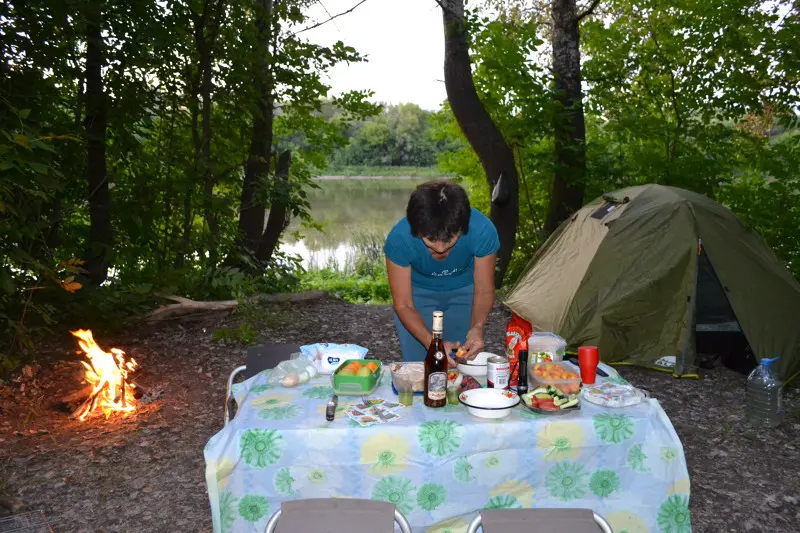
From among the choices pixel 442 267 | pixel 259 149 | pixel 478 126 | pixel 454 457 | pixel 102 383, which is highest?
pixel 478 126

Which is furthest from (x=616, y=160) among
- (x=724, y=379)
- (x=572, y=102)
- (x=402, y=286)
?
(x=402, y=286)

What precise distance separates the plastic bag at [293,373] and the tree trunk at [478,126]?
18.6ft

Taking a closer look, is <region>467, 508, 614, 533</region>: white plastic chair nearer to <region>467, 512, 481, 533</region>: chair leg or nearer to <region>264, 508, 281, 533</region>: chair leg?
<region>467, 512, 481, 533</region>: chair leg

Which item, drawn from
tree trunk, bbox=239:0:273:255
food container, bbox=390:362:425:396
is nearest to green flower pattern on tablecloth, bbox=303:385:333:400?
food container, bbox=390:362:425:396

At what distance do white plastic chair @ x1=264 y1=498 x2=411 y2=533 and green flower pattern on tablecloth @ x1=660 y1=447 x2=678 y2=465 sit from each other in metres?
0.99

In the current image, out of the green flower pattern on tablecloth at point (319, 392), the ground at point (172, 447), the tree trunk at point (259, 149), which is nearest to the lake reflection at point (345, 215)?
the tree trunk at point (259, 149)

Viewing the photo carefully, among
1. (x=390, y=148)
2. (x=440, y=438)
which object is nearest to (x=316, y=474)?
(x=440, y=438)

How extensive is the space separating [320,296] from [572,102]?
406 centimetres

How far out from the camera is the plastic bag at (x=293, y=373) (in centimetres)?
249

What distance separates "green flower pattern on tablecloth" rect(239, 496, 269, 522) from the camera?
2.13m

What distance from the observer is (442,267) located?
10.1 ft

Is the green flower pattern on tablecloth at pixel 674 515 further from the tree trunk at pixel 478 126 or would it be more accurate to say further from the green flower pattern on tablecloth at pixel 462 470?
the tree trunk at pixel 478 126

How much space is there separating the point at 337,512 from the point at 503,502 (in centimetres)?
66

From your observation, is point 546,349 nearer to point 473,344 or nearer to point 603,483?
point 473,344
